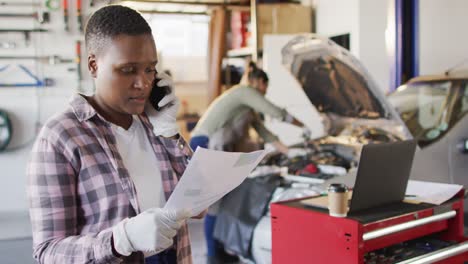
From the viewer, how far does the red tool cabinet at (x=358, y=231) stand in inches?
55.2

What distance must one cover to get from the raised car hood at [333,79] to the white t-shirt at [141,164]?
1.54m

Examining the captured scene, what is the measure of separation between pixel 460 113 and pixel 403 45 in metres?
1.41

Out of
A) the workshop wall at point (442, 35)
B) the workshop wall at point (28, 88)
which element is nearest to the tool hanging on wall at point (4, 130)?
the workshop wall at point (28, 88)

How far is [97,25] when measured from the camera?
1.09 meters

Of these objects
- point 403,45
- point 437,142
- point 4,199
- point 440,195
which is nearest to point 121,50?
point 440,195

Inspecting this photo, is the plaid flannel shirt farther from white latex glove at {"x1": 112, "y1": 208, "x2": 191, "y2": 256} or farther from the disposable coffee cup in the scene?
the disposable coffee cup

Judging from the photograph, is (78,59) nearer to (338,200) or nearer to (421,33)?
(421,33)

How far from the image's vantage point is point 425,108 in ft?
11.2

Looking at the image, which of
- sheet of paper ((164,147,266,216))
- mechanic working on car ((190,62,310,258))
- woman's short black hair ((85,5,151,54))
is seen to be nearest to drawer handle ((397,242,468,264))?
sheet of paper ((164,147,266,216))

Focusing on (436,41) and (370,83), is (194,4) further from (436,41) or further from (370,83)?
(370,83)

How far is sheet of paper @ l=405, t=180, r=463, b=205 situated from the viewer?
1674mm

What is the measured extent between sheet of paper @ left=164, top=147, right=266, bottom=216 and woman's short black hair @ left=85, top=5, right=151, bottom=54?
0.31 metres

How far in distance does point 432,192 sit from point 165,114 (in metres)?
1.03

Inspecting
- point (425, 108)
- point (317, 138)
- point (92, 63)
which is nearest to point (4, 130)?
point (317, 138)
